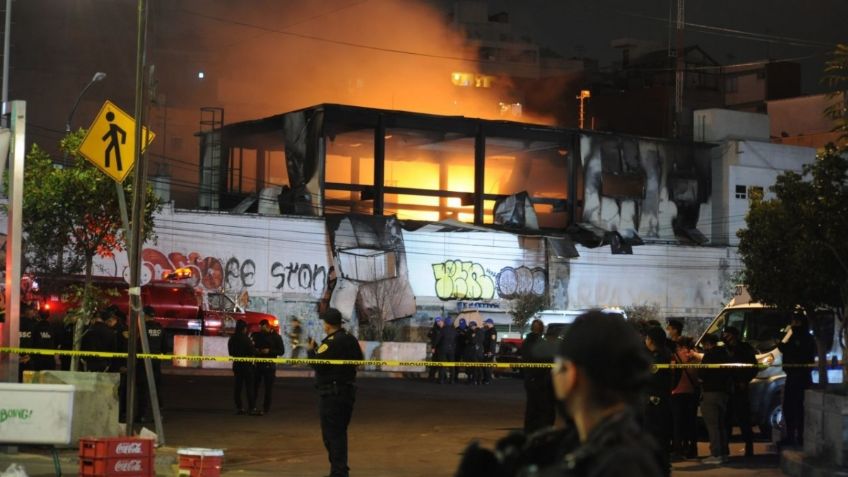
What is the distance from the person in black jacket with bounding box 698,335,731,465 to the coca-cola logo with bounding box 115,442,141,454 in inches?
256

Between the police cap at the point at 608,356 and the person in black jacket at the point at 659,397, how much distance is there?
25.2 ft

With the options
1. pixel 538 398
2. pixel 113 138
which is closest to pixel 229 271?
pixel 538 398

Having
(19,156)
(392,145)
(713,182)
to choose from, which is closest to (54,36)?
(392,145)

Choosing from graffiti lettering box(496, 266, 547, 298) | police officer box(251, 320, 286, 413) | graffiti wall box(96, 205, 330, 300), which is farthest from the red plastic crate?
graffiti lettering box(496, 266, 547, 298)

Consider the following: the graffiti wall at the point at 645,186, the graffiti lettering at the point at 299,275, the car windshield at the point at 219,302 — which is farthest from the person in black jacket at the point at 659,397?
the graffiti wall at the point at 645,186

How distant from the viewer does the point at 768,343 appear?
15492 millimetres

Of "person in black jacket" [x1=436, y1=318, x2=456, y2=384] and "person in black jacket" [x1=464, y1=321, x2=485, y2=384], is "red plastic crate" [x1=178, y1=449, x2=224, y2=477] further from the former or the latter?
"person in black jacket" [x1=436, y1=318, x2=456, y2=384]

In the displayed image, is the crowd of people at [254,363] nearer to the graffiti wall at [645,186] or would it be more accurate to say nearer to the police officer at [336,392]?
the police officer at [336,392]

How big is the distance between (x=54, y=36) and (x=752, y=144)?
3405 cm

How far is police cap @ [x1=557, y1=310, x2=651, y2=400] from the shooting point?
263 centimetres

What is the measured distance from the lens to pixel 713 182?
50.5m

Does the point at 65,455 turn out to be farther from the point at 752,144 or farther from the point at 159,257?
the point at 752,144

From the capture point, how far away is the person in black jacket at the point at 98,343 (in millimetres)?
14383

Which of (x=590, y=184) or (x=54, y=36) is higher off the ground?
(x=54, y=36)
